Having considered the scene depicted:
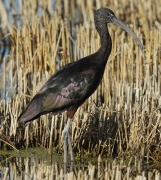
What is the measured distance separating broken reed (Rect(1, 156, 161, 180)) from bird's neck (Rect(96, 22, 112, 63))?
4.47ft

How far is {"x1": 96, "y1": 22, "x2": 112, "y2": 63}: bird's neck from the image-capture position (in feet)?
29.7

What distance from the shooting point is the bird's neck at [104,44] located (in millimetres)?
9062

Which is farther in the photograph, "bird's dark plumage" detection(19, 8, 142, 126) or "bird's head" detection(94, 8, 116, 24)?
"bird's head" detection(94, 8, 116, 24)

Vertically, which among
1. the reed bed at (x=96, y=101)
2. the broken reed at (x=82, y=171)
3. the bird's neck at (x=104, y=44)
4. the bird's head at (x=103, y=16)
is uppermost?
the bird's head at (x=103, y=16)

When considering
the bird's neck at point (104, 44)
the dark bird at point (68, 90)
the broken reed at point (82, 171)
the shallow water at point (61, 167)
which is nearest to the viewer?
the broken reed at point (82, 171)

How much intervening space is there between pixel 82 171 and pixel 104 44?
181 centimetres

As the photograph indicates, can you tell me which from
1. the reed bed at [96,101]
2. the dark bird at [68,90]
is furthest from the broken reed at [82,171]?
the dark bird at [68,90]

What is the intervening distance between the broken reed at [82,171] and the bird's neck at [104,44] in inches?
53.6

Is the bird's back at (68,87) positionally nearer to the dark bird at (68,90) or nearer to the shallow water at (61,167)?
the dark bird at (68,90)

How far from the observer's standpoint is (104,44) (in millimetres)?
9180

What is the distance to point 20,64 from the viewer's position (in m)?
11.3

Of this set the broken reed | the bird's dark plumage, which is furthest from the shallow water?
the bird's dark plumage

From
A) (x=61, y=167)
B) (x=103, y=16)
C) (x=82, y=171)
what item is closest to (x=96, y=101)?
(x=103, y=16)

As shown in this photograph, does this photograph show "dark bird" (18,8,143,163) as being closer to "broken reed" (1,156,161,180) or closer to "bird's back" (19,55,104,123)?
"bird's back" (19,55,104,123)
